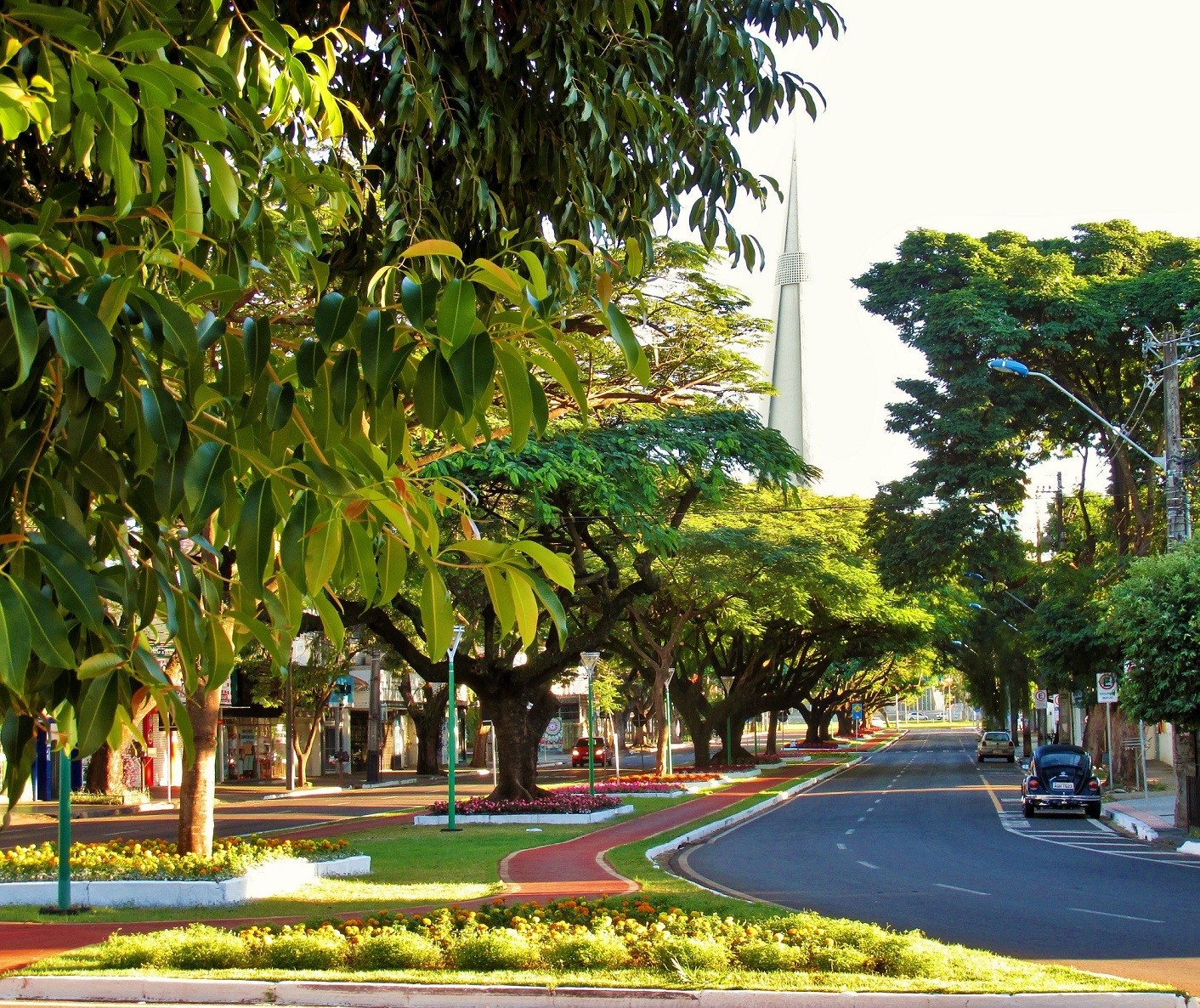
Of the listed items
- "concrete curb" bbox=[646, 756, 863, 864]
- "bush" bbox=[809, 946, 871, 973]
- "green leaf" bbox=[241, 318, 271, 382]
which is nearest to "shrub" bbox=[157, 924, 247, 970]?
"bush" bbox=[809, 946, 871, 973]

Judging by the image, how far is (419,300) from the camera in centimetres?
287

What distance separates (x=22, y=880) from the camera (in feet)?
52.3

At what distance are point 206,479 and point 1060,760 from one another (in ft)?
108

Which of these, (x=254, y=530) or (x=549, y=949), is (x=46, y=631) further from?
(x=549, y=949)

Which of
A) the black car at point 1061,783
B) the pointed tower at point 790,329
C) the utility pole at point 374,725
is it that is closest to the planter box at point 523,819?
the black car at point 1061,783

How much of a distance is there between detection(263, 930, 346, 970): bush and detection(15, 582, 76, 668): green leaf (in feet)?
28.8

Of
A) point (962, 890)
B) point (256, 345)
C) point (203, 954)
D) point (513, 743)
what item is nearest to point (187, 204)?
point (256, 345)

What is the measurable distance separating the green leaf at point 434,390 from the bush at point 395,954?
28.2 feet

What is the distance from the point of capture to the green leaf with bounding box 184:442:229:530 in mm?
2900

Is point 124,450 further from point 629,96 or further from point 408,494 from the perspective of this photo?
point 629,96

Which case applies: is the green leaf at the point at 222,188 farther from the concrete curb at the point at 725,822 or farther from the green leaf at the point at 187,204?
the concrete curb at the point at 725,822

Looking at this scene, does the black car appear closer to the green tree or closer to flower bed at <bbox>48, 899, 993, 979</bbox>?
the green tree

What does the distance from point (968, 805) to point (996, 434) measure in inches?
395

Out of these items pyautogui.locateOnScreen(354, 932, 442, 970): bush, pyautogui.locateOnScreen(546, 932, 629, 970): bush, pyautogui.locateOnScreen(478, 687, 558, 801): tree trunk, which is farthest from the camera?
pyautogui.locateOnScreen(478, 687, 558, 801): tree trunk
